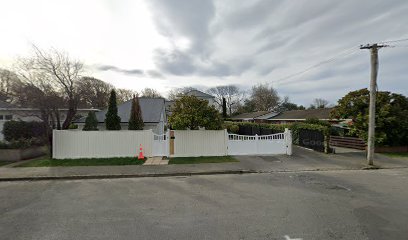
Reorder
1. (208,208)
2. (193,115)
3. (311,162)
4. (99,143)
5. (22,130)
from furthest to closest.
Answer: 1. (22,130)
2. (99,143)
3. (193,115)
4. (311,162)
5. (208,208)

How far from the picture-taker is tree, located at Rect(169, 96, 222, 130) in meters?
11.2

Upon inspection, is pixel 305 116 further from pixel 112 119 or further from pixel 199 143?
pixel 112 119

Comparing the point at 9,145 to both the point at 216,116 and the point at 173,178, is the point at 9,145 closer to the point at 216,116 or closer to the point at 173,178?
the point at 173,178

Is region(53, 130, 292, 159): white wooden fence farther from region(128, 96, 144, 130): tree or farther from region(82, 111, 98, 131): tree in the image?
region(82, 111, 98, 131): tree

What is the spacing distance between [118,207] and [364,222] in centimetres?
569

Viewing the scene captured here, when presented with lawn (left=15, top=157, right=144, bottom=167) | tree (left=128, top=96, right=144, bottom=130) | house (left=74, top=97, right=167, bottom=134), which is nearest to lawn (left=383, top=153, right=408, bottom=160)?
lawn (left=15, top=157, right=144, bottom=167)

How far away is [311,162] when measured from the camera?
35.9 ft

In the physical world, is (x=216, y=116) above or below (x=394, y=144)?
above

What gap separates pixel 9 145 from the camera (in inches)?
469

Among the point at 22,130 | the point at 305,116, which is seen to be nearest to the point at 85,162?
the point at 22,130

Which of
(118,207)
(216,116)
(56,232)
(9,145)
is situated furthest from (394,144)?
(9,145)

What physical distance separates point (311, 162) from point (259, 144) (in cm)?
293

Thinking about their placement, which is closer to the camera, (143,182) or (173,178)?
(143,182)

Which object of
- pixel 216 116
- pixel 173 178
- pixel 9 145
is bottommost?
pixel 173 178
